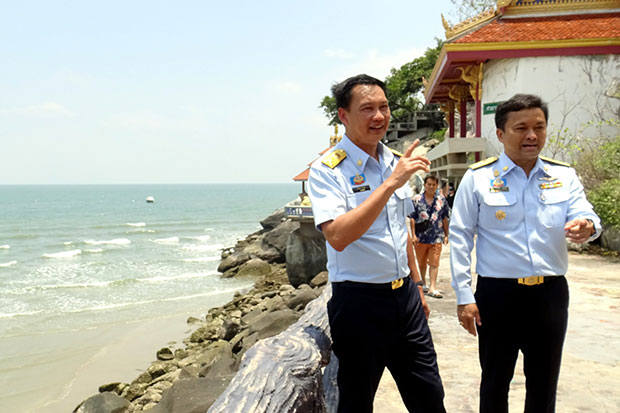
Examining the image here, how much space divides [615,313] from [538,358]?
3.87 meters

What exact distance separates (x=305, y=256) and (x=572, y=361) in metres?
10.3

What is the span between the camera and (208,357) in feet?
28.9

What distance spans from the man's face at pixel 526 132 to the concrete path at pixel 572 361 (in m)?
1.83

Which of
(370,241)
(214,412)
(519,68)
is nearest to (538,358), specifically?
(370,241)


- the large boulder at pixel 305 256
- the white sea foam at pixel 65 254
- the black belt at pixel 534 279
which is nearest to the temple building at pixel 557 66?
the large boulder at pixel 305 256

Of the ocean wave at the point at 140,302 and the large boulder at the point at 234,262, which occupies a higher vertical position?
the large boulder at the point at 234,262

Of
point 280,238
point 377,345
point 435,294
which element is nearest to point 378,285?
point 377,345

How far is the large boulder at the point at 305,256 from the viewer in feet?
46.1

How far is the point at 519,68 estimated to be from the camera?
12.3 meters

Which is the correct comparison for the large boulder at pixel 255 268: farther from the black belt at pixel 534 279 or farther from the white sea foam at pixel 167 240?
Answer: the black belt at pixel 534 279

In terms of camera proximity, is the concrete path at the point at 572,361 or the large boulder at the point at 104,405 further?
the large boulder at the point at 104,405

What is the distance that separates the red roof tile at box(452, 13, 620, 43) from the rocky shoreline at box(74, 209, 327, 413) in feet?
24.7

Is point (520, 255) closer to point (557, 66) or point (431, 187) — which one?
point (431, 187)

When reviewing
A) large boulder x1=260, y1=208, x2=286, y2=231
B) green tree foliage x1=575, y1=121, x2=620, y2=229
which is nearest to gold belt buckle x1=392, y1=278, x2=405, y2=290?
green tree foliage x1=575, y1=121, x2=620, y2=229
